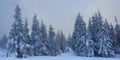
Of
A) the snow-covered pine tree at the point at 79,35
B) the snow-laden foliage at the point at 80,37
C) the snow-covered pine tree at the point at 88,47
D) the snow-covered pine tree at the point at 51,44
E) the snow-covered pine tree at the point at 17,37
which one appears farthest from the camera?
the snow-covered pine tree at the point at 51,44

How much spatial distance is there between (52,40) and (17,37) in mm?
20704

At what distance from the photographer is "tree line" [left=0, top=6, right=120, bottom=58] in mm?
44906

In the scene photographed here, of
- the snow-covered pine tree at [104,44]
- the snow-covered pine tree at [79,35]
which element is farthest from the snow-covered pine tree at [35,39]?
the snow-covered pine tree at [104,44]

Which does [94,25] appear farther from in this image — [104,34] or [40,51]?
[40,51]

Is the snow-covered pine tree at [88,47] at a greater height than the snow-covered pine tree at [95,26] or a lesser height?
lesser

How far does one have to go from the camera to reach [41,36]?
5931cm

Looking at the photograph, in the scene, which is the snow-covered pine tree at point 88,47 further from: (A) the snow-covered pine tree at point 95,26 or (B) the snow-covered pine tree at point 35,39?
(B) the snow-covered pine tree at point 35,39

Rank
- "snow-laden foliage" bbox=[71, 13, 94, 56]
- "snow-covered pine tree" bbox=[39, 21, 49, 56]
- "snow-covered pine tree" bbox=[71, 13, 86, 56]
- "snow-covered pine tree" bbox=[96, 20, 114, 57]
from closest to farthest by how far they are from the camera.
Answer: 1. "snow-covered pine tree" bbox=[96, 20, 114, 57]
2. "snow-laden foliage" bbox=[71, 13, 94, 56]
3. "snow-covered pine tree" bbox=[71, 13, 86, 56]
4. "snow-covered pine tree" bbox=[39, 21, 49, 56]

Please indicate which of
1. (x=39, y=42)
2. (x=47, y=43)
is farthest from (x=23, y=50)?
(x=47, y=43)

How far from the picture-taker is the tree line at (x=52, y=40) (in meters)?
44.9

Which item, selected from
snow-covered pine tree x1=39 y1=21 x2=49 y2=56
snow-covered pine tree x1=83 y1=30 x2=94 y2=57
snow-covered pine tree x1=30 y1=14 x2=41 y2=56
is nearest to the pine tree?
snow-covered pine tree x1=39 y1=21 x2=49 y2=56

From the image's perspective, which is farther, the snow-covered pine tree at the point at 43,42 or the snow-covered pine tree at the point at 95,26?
the snow-covered pine tree at the point at 43,42

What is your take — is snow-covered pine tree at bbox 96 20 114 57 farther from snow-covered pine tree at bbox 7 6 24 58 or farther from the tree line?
snow-covered pine tree at bbox 7 6 24 58

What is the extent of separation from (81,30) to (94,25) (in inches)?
174
